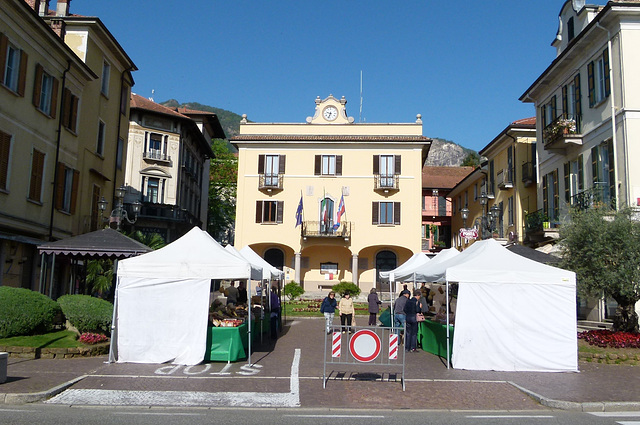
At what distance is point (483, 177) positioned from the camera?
144 ft

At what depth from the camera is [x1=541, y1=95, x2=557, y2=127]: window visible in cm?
2741

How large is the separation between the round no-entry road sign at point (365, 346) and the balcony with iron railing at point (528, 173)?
78.4 ft

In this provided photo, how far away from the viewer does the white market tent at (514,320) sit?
13367 mm

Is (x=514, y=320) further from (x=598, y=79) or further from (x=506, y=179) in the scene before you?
(x=506, y=179)

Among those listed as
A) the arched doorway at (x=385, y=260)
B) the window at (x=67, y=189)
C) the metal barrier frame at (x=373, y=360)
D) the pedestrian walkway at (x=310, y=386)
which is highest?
the window at (x=67, y=189)

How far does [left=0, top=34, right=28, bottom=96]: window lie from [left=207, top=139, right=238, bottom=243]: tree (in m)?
40.7

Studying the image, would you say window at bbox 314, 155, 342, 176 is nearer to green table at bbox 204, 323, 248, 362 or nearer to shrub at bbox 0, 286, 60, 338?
shrub at bbox 0, 286, 60, 338

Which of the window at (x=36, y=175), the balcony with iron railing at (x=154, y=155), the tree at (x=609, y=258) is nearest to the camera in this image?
the tree at (x=609, y=258)

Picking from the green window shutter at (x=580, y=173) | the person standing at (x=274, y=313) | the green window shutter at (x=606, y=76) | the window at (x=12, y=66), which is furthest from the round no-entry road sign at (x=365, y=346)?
the green window shutter at (x=580, y=173)

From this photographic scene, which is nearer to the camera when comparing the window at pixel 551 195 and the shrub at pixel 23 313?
the shrub at pixel 23 313

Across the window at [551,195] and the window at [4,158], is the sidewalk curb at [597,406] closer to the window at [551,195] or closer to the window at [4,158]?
the window at [551,195]

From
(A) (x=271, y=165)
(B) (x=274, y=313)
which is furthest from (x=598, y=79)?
(A) (x=271, y=165)

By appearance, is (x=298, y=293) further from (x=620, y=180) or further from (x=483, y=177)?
(x=620, y=180)

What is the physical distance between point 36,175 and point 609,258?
20174 millimetres
